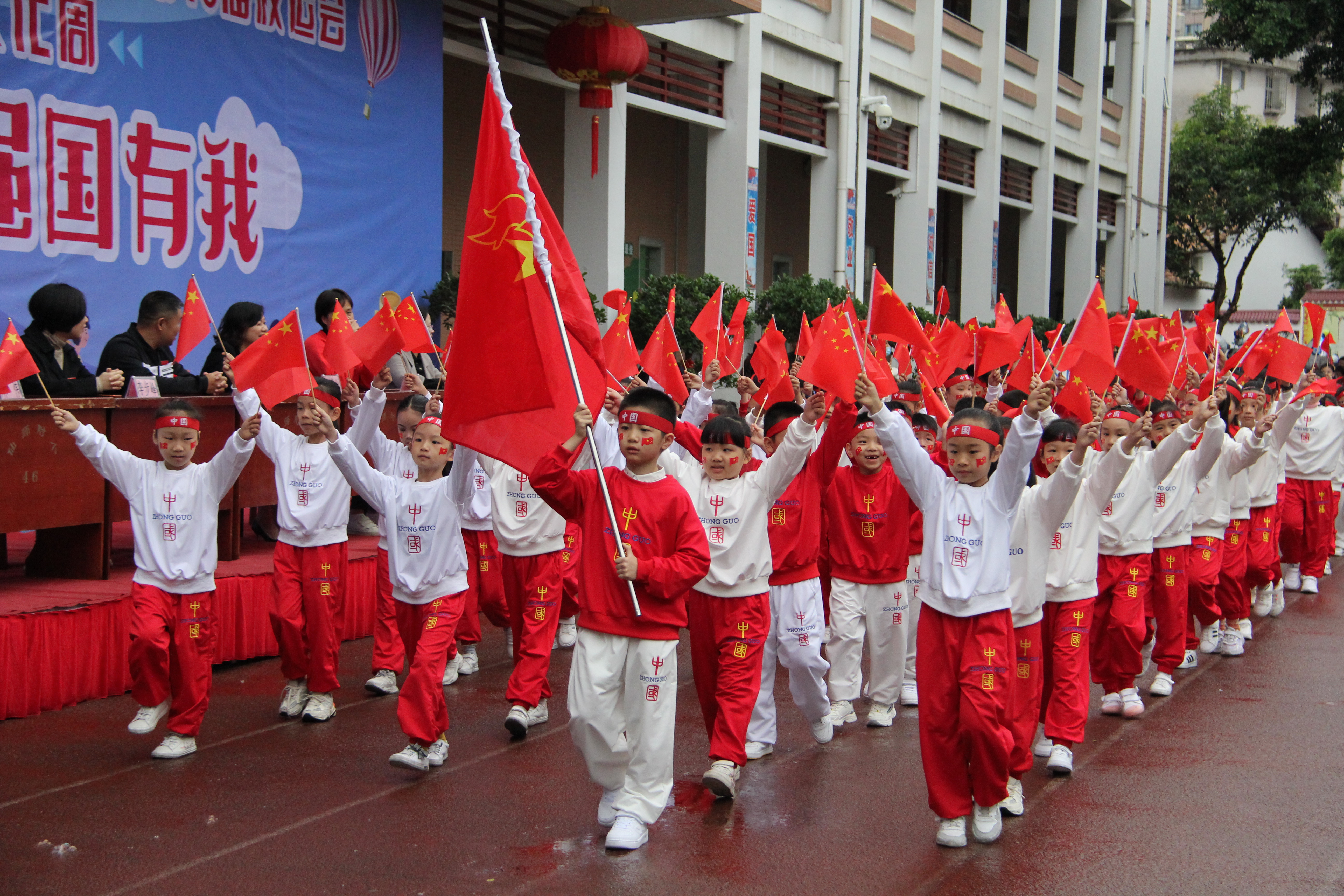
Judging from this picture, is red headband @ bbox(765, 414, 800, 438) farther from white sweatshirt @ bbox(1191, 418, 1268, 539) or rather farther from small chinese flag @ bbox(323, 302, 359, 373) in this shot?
white sweatshirt @ bbox(1191, 418, 1268, 539)

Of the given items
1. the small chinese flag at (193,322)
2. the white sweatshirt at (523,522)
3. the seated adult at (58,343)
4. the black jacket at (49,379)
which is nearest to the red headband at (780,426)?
the white sweatshirt at (523,522)

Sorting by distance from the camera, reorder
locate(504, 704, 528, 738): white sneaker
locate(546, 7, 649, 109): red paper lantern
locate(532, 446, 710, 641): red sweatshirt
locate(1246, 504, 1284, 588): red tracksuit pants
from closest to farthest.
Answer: locate(532, 446, 710, 641): red sweatshirt, locate(504, 704, 528, 738): white sneaker, locate(1246, 504, 1284, 588): red tracksuit pants, locate(546, 7, 649, 109): red paper lantern

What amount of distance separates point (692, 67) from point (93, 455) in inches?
487

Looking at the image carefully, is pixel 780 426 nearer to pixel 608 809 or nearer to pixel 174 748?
pixel 608 809

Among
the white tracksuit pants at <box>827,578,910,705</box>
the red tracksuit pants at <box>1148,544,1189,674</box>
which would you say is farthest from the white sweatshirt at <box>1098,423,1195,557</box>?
the white tracksuit pants at <box>827,578,910,705</box>

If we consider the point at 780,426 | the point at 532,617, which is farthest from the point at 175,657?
the point at 780,426

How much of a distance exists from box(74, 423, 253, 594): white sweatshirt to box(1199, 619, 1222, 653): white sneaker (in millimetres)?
6818

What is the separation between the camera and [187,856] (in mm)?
5059

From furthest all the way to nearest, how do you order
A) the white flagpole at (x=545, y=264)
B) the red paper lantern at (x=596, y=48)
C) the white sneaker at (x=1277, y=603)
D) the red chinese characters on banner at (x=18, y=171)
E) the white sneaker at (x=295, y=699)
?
the red paper lantern at (x=596, y=48), the white sneaker at (x=1277, y=603), the red chinese characters on banner at (x=18, y=171), the white sneaker at (x=295, y=699), the white flagpole at (x=545, y=264)

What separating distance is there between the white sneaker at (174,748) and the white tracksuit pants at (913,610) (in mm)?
3970

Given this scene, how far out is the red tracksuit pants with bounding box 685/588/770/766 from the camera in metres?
5.91

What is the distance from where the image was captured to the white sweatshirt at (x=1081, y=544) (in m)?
6.45

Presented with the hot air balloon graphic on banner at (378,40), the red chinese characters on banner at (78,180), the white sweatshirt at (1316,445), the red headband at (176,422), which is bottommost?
the white sweatshirt at (1316,445)

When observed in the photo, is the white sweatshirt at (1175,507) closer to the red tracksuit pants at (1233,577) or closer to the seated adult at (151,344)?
the red tracksuit pants at (1233,577)
